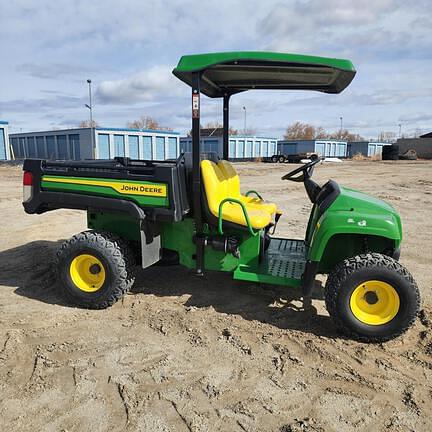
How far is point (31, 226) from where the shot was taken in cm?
653

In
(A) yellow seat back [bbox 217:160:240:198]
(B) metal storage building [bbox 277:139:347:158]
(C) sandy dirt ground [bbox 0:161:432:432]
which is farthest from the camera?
(B) metal storage building [bbox 277:139:347:158]

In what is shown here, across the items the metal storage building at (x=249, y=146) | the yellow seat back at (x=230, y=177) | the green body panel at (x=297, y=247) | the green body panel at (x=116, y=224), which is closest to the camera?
the green body panel at (x=297, y=247)

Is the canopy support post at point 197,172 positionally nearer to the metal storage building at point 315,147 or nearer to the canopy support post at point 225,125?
the canopy support post at point 225,125

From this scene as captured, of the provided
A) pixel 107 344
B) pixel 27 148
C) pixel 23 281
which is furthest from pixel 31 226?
pixel 27 148

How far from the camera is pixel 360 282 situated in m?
3.01

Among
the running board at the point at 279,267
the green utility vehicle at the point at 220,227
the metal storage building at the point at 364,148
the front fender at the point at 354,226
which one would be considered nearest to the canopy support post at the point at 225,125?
the green utility vehicle at the point at 220,227

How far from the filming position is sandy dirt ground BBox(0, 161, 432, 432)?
226cm

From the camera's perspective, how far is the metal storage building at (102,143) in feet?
98.8

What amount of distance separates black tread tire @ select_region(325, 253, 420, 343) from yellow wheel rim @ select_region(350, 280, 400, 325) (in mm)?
41

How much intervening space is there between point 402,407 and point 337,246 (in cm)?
138

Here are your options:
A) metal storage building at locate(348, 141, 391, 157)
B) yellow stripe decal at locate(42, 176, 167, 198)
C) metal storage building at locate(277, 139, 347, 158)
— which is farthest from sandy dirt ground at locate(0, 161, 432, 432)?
metal storage building at locate(348, 141, 391, 157)

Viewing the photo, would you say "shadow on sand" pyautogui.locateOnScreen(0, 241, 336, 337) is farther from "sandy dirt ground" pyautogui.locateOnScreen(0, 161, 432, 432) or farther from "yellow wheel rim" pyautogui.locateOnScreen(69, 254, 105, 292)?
"yellow wheel rim" pyautogui.locateOnScreen(69, 254, 105, 292)

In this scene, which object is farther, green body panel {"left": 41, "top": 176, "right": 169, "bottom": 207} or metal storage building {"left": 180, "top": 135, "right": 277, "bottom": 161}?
metal storage building {"left": 180, "top": 135, "right": 277, "bottom": 161}

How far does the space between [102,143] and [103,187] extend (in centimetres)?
2810
